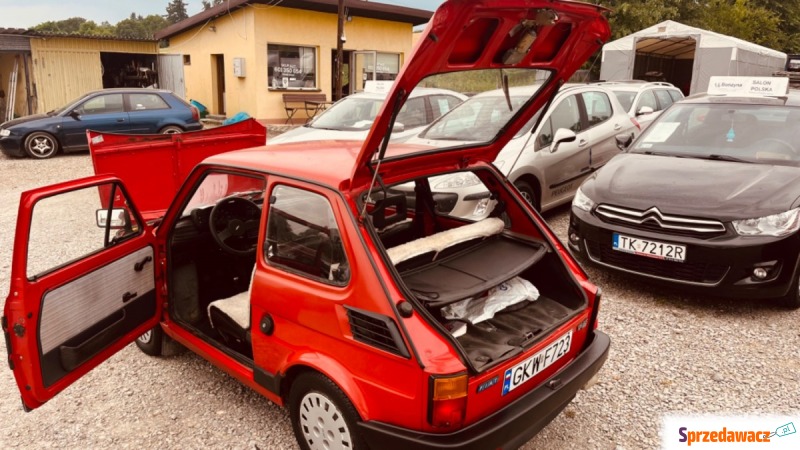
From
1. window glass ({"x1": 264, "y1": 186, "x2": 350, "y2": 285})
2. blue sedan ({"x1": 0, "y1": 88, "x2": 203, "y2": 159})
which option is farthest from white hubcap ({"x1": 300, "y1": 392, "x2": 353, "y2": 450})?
blue sedan ({"x1": 0, "y1": 88, "x2": 203, "y2": 159})

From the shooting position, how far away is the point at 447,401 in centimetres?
210

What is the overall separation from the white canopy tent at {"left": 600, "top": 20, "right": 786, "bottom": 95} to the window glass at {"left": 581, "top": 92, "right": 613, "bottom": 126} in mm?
9671

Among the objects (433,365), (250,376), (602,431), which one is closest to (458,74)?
(433,365)

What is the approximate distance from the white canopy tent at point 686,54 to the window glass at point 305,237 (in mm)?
15548

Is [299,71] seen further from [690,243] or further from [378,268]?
[378,268]

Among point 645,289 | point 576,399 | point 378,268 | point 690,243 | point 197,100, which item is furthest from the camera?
point 197,100

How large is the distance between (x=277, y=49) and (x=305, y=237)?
14644 mm

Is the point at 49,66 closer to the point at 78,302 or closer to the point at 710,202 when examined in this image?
the point at 78,302

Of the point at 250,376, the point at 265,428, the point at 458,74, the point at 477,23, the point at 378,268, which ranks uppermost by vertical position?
the point at 477,23

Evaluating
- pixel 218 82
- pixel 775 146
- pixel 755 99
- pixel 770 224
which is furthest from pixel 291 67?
pixel 770 224

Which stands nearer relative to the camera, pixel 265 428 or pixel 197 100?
pixel 265 428

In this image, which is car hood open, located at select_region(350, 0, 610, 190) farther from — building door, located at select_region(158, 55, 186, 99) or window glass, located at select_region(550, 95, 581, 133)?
building door, located at select_region(158, 55, 186, 99)

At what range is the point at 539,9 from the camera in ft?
7.65

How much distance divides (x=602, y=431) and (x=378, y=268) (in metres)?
1.70
